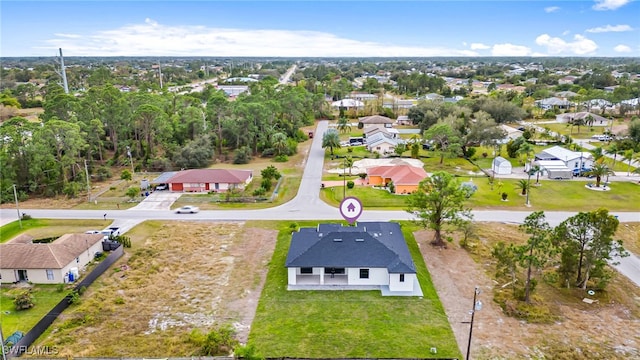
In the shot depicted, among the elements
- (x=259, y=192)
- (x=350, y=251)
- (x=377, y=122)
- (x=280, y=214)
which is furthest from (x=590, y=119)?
(x=350, y=251)

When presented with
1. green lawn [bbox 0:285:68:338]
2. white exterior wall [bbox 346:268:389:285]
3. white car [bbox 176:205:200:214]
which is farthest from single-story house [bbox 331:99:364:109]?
green lawn [bbox 0:285:68:338]

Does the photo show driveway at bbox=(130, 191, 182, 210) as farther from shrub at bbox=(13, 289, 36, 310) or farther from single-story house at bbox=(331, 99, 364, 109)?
single-story house at bbox=(331, 99, 364, 109)

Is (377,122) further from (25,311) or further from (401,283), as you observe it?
(25,311)

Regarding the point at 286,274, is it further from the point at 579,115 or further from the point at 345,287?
the point at 579,115

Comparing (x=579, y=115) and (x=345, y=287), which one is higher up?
(x=579, y=115)

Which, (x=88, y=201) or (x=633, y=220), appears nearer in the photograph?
(x=633, y=220)

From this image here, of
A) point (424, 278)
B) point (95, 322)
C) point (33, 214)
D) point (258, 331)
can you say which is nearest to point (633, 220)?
point (424, 278)

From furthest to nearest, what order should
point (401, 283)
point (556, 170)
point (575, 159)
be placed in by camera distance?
point (575, 159), point (556, 170), point (401, 283)
